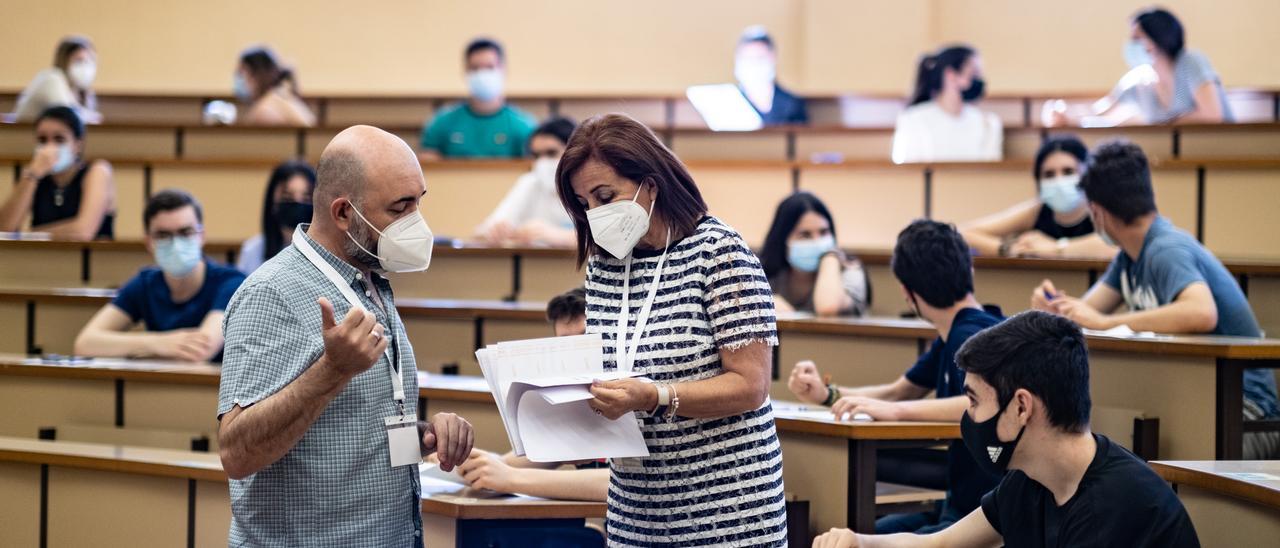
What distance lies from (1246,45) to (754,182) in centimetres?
362

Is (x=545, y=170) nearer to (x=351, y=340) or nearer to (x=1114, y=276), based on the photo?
(x=1114, y=276)

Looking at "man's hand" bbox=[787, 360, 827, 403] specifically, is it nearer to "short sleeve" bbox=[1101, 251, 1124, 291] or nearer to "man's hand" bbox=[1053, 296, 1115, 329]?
"man's hand" bbox=[1053, 296, 1115, 329]

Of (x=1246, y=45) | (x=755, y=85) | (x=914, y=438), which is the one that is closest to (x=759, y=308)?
(x=914, y=438)

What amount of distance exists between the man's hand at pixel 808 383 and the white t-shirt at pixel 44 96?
4.95 meters

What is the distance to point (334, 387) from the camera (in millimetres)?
1618

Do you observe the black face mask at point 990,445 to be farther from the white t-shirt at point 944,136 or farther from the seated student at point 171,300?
the white t-shirt at point 944,136

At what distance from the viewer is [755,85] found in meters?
6.34

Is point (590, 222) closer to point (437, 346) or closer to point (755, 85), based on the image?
point (437, 346)

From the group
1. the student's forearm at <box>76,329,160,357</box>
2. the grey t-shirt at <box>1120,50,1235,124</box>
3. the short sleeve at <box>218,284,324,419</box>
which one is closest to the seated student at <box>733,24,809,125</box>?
the grey t-shirt at <box>1120,50,1235,124</box>

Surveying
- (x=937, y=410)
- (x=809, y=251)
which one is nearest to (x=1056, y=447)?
(x=937, y=410)

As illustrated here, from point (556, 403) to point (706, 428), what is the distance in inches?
9.2

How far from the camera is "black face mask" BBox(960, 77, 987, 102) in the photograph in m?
5.35

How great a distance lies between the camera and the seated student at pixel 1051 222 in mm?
4055

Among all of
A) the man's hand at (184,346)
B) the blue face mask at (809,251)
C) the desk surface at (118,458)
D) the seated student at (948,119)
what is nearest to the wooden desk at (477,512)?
the desk surface at (118,458)
